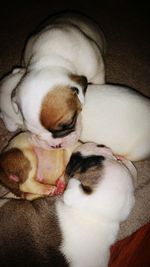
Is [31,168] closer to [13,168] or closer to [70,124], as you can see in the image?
[13,168]

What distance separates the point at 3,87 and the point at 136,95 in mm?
912

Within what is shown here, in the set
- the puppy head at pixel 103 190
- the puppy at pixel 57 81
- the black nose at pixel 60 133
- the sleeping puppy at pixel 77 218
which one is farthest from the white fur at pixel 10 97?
the puppy head at pixel 103 190

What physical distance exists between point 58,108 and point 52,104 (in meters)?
0.04

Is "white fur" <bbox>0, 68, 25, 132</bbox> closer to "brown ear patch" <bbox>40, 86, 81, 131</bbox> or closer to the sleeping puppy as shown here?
"brown ear patch" <bbox>40, 86, 81, 131</bbox>

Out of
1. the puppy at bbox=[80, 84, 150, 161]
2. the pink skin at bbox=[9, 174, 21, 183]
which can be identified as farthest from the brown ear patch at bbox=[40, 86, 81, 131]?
the pink skin at bbox=[9, 174, 21, 183]

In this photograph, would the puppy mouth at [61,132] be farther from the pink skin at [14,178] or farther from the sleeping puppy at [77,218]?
the pink skin at [14,178]

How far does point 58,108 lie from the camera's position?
7.41 feet

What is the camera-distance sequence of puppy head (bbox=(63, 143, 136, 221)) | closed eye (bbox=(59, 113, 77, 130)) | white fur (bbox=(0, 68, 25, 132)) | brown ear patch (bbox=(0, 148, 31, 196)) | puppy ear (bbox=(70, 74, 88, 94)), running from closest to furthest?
puppy head (bbox=(63, 143, 136, 221)) → closed eye (bbox=(59, 113, 77, 130)) → puppy ear (bbox=(70, 74, 88, 94)) → brown ear patch (bbox=(0, 148, 31, 196)) → white fur (bbox=(0, 68, 25, 132))

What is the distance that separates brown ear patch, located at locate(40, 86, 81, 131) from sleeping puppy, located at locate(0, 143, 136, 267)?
0.79 feet

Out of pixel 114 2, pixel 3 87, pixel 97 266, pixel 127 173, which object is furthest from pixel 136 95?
pixel 114 2

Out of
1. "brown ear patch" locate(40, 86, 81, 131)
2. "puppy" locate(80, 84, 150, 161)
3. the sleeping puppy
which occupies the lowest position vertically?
the sleeping puppy

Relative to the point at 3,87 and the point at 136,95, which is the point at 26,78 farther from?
the point at 136,95

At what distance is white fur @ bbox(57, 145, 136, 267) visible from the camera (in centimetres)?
217

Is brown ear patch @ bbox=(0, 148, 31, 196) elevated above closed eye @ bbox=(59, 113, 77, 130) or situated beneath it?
situated beneath
